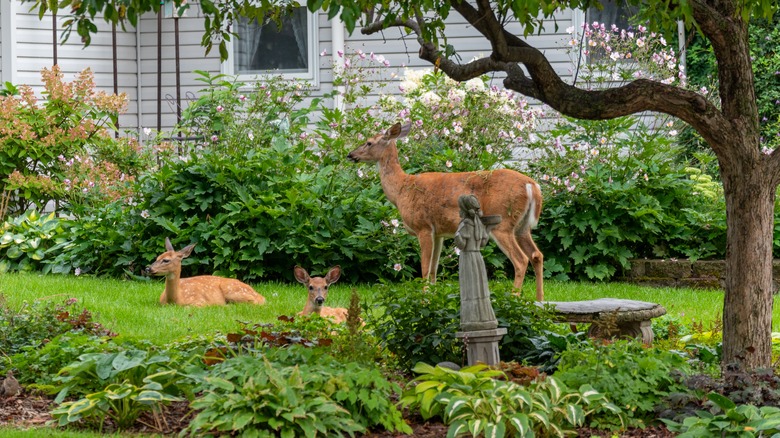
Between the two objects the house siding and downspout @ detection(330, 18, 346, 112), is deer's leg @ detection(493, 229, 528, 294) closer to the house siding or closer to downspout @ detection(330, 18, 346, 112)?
the house siding

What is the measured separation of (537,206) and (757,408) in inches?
170

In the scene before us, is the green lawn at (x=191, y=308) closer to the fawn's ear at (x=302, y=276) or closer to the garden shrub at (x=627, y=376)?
the fawn's ear at (x=302, y=276)

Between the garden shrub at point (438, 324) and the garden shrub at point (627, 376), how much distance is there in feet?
2.18

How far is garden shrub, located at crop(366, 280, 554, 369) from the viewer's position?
21.3 feet

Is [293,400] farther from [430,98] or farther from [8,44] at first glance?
[8,44]

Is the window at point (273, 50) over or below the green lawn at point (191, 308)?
over

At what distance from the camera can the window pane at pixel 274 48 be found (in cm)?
1507

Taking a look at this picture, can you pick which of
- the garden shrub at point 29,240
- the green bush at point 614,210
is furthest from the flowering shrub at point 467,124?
the garden shrub at point 29,240

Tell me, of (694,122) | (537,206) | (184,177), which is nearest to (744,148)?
(694,122)

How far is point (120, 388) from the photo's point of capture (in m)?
5.40

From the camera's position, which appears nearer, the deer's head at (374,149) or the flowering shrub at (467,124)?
the deer's head at (374,149)

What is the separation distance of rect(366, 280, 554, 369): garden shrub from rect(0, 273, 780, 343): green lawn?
123cm

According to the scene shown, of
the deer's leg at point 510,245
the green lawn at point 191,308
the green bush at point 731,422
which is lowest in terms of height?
the green lawn at point 191,308

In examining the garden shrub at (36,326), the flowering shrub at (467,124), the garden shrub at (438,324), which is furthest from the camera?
the flowering shrub at (467,124)
